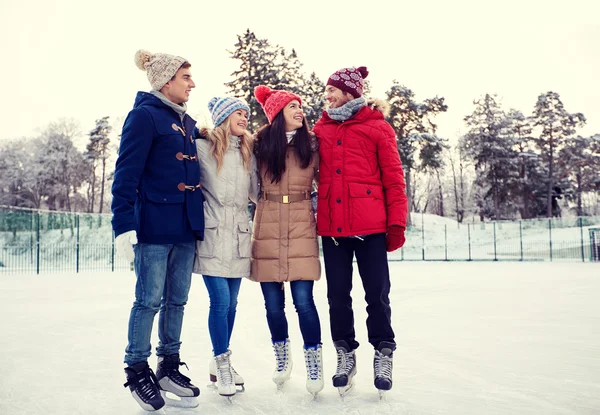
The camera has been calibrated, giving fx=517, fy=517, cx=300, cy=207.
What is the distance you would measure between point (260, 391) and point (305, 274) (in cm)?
75

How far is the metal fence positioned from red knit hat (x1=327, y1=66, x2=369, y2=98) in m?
15.5

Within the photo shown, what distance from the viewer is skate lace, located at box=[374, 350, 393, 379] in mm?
2854

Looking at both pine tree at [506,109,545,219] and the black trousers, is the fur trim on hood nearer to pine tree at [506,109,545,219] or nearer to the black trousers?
the black trousers

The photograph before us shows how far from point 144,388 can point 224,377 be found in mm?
414

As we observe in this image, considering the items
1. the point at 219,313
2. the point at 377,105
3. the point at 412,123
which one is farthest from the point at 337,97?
the point at 412,123

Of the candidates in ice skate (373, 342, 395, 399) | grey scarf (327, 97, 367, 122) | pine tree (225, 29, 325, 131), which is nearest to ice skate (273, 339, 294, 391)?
ice skate (373, 342, 395, 399)

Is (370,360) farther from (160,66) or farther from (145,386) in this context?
(160,66)

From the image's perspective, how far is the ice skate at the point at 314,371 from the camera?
2834mm

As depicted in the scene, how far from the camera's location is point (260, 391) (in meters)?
3.03

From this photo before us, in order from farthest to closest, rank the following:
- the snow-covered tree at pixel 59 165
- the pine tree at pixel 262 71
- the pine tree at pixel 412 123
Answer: the snow-covered tree at pixel 59 165 < the pine tree at pixel 412 123 < the pine tree at pixel 262 71

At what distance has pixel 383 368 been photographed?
9.43ft

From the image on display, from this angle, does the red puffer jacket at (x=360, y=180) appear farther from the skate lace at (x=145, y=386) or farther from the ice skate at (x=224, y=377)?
the skate lace at (x=145, y=386)

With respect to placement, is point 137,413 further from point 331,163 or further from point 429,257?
point 429,257

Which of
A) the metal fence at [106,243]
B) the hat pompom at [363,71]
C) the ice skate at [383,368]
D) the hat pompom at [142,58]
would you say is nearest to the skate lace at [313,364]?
the ice skate at [383,368]
